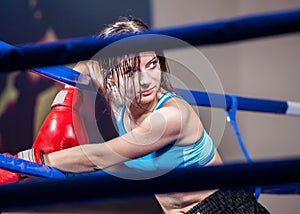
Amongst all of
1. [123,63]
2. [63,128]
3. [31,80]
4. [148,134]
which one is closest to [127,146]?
[148,134]

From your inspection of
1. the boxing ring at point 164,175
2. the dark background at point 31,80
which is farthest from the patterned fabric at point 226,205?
the dark background at point 31,80

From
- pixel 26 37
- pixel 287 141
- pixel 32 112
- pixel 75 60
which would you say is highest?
pixel 75 60

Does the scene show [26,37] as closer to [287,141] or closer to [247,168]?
[287,141]

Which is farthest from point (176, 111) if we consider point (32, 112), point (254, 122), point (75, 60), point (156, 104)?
point (254, 122)

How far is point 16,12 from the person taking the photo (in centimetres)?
238

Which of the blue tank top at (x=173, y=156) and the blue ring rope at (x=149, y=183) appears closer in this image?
the blue ring rope at (x=149, y=183)

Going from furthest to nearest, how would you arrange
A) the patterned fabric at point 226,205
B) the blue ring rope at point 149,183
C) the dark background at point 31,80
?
the dark background at point 31,80
the patterned fabric at point 226,205
the blue ring rope at point 149,183

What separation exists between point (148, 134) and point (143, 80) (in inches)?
3.9

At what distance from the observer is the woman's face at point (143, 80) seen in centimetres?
102

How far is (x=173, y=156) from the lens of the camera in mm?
1092

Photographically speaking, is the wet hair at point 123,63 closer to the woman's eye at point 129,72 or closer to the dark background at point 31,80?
the woman's eye at point 129,72

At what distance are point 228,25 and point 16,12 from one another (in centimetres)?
186

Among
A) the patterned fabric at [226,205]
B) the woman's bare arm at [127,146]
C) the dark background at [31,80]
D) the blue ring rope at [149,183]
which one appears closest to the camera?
the blue ring rope at [149,183]

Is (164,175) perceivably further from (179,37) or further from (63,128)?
(63,128)
